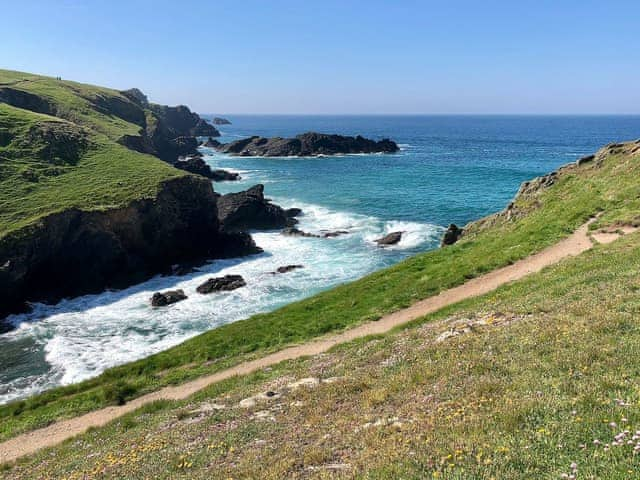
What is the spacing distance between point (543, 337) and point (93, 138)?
65.3 meters

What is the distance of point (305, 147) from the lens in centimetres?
13662

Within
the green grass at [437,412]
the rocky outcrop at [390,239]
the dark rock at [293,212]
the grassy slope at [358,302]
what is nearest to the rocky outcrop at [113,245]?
the dark rock at [293,212]

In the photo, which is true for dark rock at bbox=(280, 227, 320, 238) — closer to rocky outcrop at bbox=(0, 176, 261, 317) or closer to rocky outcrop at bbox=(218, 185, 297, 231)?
rocky outcrop at bbox=(218, 185, 297, 231)

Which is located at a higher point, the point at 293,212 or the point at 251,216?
the point at 251,216

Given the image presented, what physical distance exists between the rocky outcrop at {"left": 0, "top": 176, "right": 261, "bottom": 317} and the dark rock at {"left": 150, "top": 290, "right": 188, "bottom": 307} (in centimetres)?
607

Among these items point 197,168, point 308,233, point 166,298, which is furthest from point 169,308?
point 197,168

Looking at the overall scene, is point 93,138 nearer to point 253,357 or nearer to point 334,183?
point 334,183

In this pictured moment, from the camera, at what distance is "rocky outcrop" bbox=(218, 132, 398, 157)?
134250 mm

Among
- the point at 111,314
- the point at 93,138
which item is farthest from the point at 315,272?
the point at 93,138

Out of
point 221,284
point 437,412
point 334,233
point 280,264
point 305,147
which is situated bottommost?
point 221,284

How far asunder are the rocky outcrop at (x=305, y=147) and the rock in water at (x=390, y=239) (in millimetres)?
87704

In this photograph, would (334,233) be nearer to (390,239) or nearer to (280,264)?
(390,239)

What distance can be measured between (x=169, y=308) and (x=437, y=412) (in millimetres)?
29017

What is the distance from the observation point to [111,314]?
111ft
